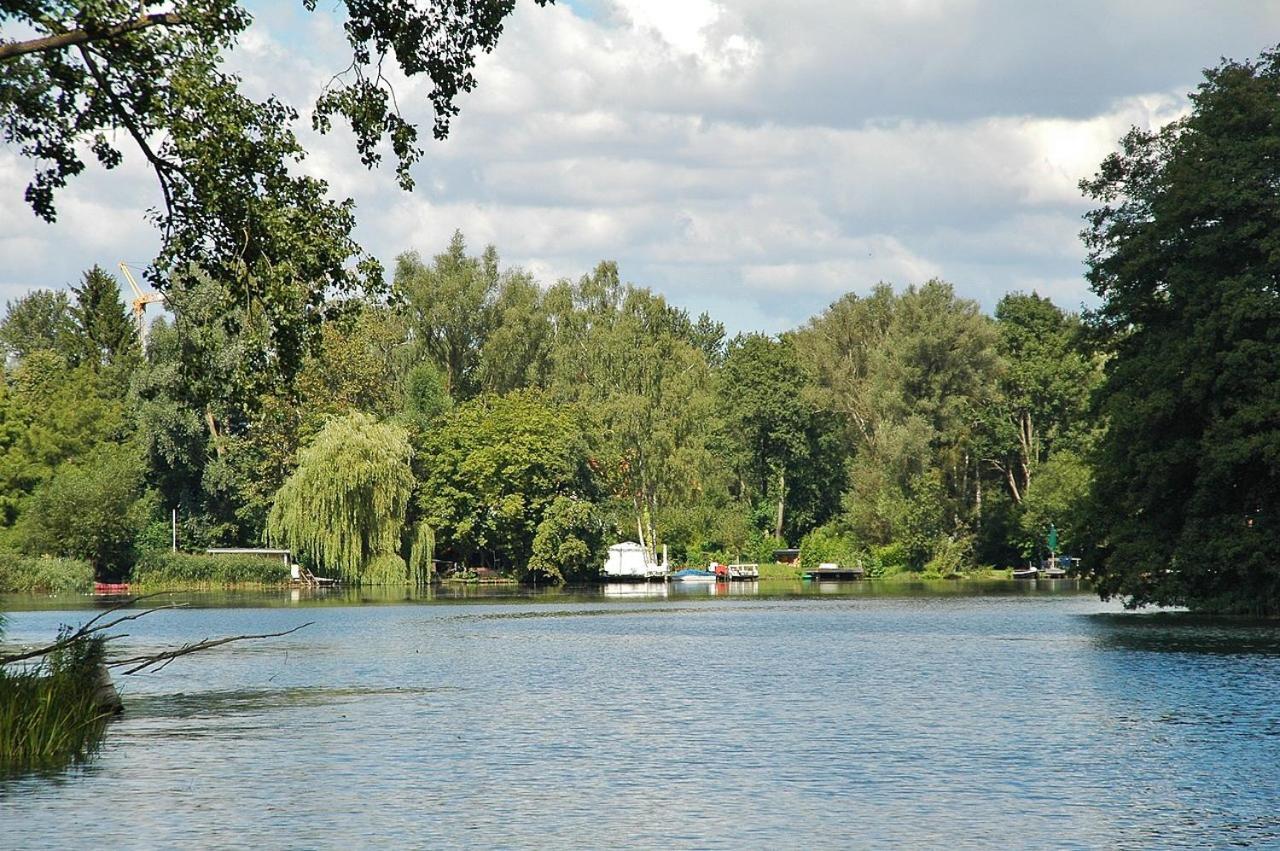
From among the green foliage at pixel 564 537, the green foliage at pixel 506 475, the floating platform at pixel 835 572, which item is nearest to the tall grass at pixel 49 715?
the green foliage at pixel 506 475

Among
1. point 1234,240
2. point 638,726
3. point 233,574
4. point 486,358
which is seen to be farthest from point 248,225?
point 486,358

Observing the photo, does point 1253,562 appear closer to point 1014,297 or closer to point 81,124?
point 81,124

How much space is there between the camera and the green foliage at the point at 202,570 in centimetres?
9312

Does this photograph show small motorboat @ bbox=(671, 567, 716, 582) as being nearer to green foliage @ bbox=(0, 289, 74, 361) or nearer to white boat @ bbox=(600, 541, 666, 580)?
white boat @ bbox=(600, 541, 666, 580)

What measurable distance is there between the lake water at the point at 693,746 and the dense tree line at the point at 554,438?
4864cm

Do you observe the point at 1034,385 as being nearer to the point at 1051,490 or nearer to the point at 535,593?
the point at 1051,490

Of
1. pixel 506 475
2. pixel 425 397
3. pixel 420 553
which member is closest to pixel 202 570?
pixel 420 553

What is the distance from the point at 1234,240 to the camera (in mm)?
47156

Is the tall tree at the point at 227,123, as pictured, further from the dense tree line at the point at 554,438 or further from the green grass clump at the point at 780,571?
the green grass clump at the point at 780,571

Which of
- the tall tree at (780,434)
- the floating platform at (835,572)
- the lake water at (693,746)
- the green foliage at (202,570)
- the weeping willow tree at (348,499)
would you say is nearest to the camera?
the lake water at (693,746)

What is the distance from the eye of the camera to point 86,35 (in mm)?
19359

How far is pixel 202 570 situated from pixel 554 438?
897 inches

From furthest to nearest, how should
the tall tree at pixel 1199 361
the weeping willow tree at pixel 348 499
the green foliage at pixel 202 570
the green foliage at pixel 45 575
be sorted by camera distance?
the green foliage at pixel 202 570 → the green foliage at pixel 45 575 → the weeping willow tree at pixel 348 499 → the tall tree at pixel 1199 361

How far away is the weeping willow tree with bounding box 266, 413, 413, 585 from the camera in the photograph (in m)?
84.9
